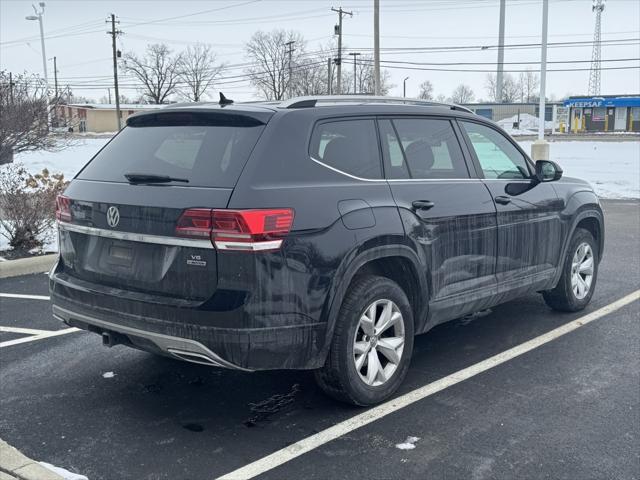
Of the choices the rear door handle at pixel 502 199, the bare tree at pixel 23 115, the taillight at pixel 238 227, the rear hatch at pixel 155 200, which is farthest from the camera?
the bare tree at pixel 23 115

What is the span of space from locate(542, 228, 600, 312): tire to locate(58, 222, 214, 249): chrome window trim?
3.74m

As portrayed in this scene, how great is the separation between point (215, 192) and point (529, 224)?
2895mm

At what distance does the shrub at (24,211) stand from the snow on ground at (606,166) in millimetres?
13765

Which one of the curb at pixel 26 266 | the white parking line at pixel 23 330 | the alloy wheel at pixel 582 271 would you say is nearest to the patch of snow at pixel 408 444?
the alloy wheel at pixel 582 271

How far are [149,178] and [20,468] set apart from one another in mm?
1645

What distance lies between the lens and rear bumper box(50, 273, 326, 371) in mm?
3559

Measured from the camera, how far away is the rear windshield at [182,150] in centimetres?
375

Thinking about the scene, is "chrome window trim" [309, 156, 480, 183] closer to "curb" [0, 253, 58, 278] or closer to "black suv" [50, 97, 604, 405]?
"black suv" [50, 97, 604, 405]

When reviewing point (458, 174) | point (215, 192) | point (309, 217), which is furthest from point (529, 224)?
point (215, 192)

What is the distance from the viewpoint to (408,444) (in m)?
3.74

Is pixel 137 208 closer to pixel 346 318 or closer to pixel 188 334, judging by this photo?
pixel 188 334

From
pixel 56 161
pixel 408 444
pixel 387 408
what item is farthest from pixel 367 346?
pixel 56 161

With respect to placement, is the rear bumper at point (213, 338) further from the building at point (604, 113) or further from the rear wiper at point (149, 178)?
the building at point (604, 113)

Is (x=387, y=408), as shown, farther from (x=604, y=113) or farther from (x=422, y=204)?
(x=604, y=113)
